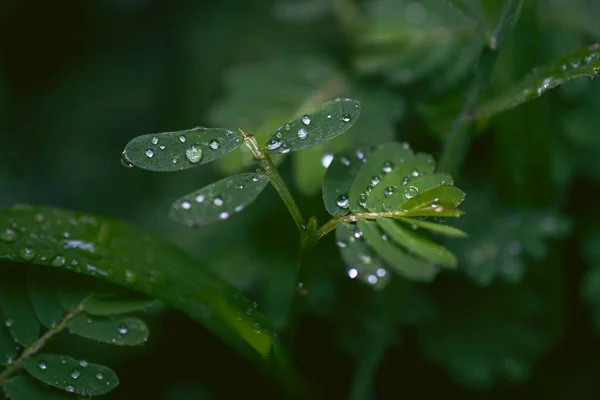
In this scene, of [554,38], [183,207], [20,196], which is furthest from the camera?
[20,196]

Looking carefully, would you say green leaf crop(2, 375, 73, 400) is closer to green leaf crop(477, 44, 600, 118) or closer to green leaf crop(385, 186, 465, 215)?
green leaf crop(385, 186, 465, 215)

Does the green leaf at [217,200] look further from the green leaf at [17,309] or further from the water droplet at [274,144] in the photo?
the green leaf at [17,309]

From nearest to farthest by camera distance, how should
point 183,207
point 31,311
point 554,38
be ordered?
point 183,207 → point 31,311 → point 554,38

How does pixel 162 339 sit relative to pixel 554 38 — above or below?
below

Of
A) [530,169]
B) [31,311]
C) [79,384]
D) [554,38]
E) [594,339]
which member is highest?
[554,38]

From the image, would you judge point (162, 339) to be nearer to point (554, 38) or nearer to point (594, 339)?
point (594, 339)

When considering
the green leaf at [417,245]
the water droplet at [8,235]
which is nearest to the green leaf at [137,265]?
the water droplet at [8,235]

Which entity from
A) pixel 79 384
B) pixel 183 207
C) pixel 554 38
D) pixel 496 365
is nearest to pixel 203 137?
pixel 183 207
